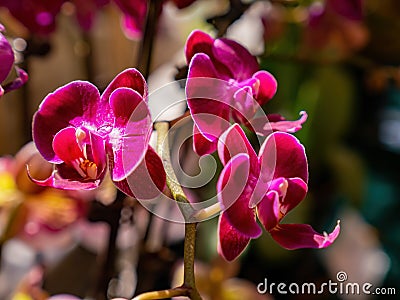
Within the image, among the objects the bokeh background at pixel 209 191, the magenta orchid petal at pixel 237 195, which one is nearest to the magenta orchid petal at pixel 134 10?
the bokeh background at pixel 209 191

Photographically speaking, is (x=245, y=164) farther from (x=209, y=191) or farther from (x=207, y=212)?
(x=209, y=191)

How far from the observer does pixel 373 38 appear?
1034mm

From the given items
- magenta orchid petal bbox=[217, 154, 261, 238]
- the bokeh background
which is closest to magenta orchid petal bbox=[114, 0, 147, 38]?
the bokeh background

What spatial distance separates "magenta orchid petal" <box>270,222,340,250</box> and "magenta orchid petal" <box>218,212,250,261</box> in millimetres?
13

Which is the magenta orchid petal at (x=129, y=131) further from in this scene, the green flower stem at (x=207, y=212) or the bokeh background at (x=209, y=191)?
the bokeh background at (x=209, y=191)

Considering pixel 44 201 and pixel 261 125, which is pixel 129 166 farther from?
pixel 44 201

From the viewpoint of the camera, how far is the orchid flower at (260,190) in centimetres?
27

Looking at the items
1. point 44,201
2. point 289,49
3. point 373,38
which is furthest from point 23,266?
point 373,38

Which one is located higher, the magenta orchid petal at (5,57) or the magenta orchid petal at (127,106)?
the magenta orchid petal at (5,57)

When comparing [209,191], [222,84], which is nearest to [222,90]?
[222,84]

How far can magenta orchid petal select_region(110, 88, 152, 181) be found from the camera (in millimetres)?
264

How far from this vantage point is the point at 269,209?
10.8 inches

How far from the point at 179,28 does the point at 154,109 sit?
19.7 inches

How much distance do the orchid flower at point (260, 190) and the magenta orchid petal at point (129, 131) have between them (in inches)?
1.3
